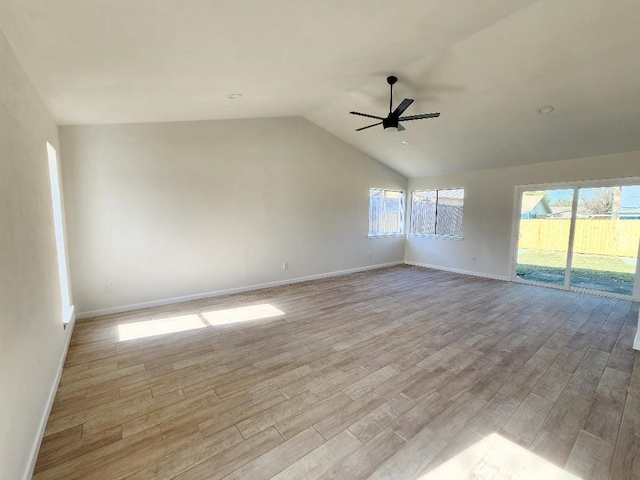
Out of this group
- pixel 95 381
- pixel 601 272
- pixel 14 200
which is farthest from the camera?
pixel 601 272

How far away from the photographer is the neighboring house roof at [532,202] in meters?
5.50

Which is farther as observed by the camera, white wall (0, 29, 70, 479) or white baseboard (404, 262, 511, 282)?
white baseboard (404, 262, 511, 282)

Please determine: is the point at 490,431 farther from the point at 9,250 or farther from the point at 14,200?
the point at 14,200

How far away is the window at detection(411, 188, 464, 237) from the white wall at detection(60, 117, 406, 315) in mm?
2180

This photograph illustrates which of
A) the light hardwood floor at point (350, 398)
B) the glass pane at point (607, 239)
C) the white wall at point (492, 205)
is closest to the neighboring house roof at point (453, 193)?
the white wall at point (492, 205)

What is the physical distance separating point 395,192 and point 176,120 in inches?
213

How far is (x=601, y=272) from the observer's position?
509cm

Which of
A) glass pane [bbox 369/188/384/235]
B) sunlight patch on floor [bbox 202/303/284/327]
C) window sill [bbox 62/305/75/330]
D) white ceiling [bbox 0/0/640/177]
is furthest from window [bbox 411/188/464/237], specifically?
window sill [bbox 62/305/75/330]

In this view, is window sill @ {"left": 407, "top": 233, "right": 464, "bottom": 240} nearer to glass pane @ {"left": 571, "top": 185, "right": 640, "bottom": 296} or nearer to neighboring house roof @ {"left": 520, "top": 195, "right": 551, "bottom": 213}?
A: neighboring house roof @ {"left": 520, "top": 195, "right": 551, "bottom": 213}

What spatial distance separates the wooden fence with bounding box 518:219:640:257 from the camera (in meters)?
4.67

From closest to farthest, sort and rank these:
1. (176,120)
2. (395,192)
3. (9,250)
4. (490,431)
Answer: (9,250) < (490,431) < (176,120) < (395,192)

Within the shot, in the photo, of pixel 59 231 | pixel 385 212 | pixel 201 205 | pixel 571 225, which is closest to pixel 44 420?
pixel 59 231

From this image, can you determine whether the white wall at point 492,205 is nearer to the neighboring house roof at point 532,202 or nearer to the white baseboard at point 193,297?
the neighboring house roof at point 532,202

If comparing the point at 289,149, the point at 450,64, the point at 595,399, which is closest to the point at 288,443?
the point at 595,399
